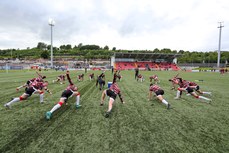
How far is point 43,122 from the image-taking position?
4.65 m

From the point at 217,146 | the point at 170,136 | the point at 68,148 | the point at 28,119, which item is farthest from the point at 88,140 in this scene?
the point at 217,146

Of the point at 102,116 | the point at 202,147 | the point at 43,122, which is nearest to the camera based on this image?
the point at 202,147

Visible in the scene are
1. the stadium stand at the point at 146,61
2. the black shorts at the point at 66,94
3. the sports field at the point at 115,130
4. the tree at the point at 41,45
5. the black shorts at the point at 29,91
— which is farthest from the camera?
the tree at the point at 41,45

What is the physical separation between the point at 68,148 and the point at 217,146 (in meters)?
3.67

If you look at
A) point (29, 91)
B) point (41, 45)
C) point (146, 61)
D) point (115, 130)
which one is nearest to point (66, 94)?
point (29, 91)

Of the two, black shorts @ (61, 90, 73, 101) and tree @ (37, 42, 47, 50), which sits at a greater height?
tree @ (37, 42, 47, 50)

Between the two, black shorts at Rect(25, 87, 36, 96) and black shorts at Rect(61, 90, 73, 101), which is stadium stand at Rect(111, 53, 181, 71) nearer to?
black shorts at Rect(25, 87, 36, 96)

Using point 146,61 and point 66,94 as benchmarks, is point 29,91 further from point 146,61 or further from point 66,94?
point 146,61

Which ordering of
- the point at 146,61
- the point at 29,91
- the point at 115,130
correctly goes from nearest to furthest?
the point at 115,130 < the point at 29,91 < the point at 146,61

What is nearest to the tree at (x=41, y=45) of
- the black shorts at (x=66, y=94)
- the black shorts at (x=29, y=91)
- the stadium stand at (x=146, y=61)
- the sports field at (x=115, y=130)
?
the stadium stand at (x=146, y=61)

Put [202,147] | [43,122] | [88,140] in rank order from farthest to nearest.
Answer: [43,122]
[88,140]
[202,147]

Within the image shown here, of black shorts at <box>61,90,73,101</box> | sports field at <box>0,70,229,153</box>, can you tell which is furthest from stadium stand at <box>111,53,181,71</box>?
black shorts at <box>61,90,73,101</box>

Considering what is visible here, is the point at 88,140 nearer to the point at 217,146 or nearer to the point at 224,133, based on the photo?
the point at 217,146

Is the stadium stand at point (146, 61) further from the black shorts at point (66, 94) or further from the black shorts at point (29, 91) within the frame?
the black shorts at point (66, 94)
